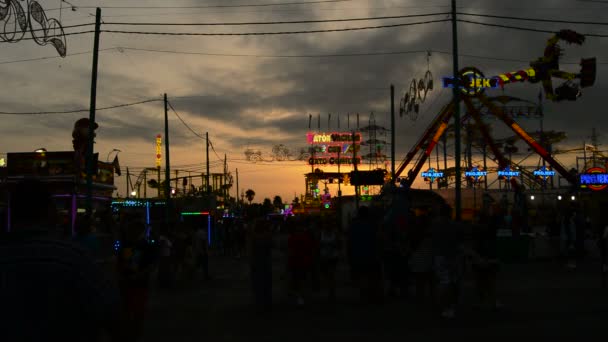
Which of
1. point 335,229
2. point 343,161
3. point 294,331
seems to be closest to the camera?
point 294,331

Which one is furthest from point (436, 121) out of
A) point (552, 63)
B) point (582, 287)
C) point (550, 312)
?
point (550, 312)

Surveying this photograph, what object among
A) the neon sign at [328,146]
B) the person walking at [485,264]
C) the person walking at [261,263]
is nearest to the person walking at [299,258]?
the person walking at [261,263]

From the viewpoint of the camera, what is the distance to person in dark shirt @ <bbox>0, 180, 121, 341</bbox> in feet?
9.24

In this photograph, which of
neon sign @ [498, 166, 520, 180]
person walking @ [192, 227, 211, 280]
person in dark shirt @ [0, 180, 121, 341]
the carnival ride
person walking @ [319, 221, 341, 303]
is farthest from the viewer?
neon sign @ [498, 166, 520, 180]

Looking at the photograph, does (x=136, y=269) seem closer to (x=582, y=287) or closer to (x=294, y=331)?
(x=294, y=331)

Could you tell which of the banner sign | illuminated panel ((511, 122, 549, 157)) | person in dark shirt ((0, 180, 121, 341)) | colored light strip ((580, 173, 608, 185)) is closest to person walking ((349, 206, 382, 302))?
person in dark shirt ((0, 180, 121, 341))

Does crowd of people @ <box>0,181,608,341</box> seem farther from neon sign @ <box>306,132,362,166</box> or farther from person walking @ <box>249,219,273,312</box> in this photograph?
neon sign @ <box>306,132,362,166</box>

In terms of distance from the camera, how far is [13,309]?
111 inches

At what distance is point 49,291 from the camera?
2.85m

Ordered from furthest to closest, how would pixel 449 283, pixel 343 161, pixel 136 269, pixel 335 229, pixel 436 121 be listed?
pixel 343 161 < pixel 436 121 < pixel 335 229 < pixel 449 283 < pixel 136 269

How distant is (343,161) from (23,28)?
87.5 metres

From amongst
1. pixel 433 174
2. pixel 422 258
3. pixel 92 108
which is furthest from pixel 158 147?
pixel 422 258

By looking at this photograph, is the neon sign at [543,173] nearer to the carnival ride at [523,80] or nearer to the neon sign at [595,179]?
the carnival ride at [523,80]

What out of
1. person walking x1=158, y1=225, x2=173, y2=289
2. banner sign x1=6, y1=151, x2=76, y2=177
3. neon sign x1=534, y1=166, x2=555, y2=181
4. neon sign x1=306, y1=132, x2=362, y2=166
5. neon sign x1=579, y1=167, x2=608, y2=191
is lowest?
person walking x1=158, y1=225, x2=173, y2=289
